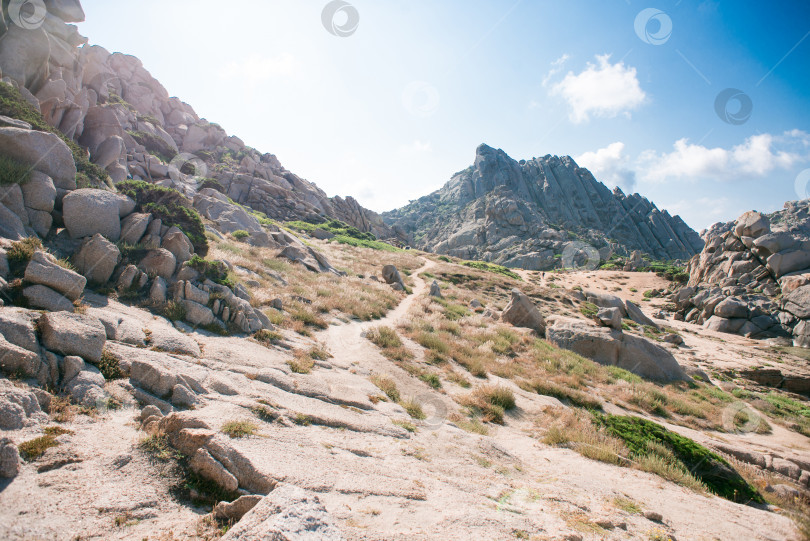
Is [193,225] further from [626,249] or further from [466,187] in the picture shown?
[466,187]

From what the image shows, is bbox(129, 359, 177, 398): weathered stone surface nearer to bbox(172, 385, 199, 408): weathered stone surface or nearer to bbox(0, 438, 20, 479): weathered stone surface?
bbox(172, 385, 199, 408): weathered stone surface

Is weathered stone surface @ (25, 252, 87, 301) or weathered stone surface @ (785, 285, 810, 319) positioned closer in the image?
weathered stone surface @ (25, 252, 87, 301)

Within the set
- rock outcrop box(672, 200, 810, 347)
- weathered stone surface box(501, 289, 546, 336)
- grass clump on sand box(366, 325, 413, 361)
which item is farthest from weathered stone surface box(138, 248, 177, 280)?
rock outcrop box(672, 200, 810, 347)

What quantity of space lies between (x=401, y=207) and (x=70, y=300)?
576ft

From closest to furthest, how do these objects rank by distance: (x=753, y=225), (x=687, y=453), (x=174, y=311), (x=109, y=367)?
(x=109, y=367) → (x=687, y=453) → (x=174, y=311) → (x=753, y=225)

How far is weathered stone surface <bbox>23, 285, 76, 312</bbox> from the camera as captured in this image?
19.5 ft

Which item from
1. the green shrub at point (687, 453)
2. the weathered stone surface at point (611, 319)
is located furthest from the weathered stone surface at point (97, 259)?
the weathered stone surface at point (611, 319)

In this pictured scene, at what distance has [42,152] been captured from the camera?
30.5 ft

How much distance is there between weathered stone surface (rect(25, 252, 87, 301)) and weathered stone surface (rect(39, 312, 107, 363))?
1.29m

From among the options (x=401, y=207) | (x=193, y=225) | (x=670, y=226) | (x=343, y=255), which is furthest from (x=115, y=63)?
(x=670, y=226)

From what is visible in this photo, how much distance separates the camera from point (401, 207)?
178750 mm

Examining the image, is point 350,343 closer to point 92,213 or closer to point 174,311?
point 174,311

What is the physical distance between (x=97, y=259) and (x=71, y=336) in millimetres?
4644

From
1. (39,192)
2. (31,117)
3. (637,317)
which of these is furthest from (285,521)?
(637,317)
